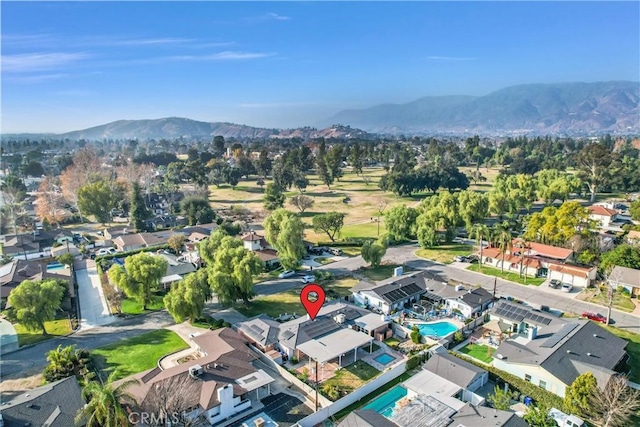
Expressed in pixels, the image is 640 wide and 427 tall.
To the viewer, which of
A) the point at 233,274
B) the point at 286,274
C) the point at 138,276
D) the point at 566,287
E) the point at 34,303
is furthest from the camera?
the point at 286,274

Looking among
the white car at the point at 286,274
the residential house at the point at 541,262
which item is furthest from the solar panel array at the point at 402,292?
the white car at the point at 286,274

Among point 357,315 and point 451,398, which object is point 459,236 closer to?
point 357,315

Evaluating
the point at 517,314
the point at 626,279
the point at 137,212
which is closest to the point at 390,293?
the point at 517,314

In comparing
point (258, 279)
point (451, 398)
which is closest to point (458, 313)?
point (451, 398)

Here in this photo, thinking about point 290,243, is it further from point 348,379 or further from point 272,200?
point 272,200

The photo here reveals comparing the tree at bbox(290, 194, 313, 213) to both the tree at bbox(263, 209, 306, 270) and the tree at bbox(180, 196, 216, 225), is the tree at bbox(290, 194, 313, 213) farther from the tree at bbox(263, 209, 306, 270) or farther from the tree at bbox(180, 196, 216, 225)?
the tree at bbox(263, 209, 306, 270)
